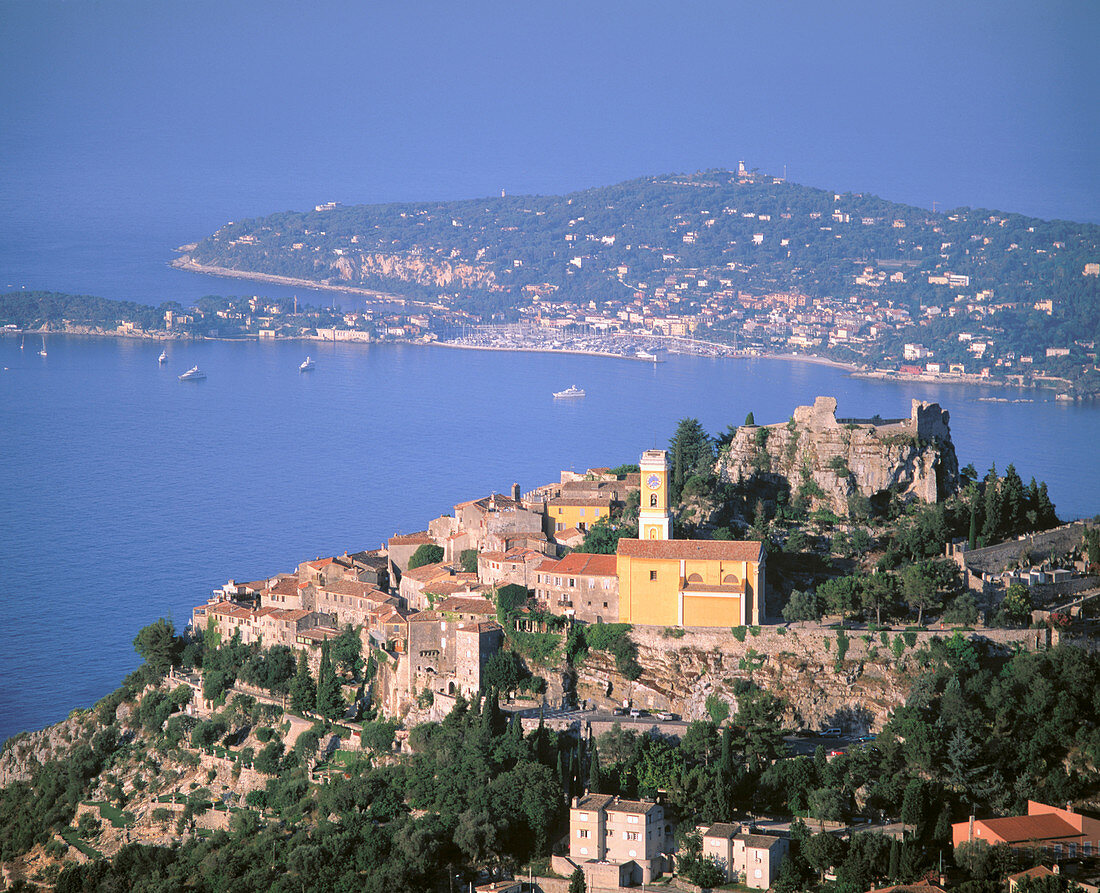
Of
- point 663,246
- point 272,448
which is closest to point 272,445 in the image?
point 272,448

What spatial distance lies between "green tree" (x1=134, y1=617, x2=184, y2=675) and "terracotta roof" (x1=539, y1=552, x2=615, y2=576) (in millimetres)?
7636

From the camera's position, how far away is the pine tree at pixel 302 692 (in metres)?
26.0

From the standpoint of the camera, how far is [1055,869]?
19.6 m

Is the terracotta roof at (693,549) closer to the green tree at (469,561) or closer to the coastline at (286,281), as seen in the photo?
the green tree at (469,561)

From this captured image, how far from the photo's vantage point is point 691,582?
81.7ft

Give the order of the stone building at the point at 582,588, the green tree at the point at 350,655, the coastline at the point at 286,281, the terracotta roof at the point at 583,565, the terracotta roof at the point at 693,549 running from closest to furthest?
the terracotta roof at the point at 693,549
the stone building at the point at 582,588
the terracotta roof at the point at 583,565
the green tree at the point at 350,655
the coastline at the point at 286,281

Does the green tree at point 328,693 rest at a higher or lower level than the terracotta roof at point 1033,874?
higher

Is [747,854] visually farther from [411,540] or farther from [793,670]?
[411,540]

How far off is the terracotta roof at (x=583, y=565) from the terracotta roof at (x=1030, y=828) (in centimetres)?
744

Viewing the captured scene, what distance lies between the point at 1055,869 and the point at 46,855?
16.4m

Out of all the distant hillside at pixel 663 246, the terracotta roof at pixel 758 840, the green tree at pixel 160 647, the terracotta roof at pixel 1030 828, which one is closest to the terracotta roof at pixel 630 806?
the terracotta roof at pixel 758 840

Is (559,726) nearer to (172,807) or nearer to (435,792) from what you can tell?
(435,792)

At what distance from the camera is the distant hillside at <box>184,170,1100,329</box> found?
96125 millimetres

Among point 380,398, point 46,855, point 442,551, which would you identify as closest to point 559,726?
point 442,551
